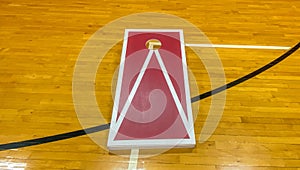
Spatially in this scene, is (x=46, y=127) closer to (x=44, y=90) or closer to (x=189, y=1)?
(x=44, y=90)

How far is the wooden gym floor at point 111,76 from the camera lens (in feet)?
6.06

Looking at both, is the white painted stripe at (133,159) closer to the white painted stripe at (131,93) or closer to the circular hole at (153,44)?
the white painted stripe at (131,93)

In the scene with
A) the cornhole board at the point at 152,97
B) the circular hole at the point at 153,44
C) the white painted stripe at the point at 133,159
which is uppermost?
the circular hole at the point at 153,44

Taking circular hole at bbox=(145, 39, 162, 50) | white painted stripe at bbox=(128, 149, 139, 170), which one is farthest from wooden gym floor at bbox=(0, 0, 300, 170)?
circular hole at bbox=(145, 39, 162, 50)

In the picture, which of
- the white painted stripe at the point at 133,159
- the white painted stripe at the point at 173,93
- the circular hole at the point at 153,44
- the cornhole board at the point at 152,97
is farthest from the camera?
the circular hole at the point at 153,44

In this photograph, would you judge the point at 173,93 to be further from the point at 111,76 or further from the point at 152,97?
the point at 111,76

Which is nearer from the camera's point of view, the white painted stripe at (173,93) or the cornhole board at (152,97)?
the cornhole board at (152,97)

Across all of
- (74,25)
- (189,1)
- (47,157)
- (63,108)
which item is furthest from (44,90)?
(189,1)

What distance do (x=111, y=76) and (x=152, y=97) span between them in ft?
1.52

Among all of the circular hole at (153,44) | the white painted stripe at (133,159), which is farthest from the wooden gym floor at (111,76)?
the circular hole at (153,44)

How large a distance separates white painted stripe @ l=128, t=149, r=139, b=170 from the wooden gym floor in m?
0.03

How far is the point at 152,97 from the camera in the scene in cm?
222

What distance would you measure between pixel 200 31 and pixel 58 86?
1649 mm

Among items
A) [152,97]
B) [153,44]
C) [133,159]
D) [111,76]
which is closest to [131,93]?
[152,97]
